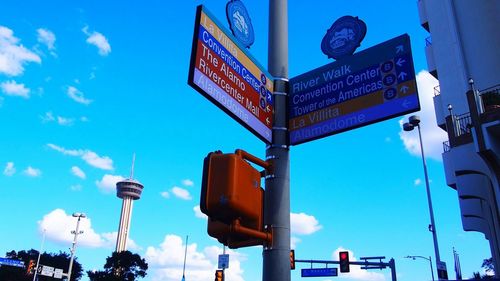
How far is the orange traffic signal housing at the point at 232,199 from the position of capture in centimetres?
307

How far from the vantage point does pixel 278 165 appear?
419 cm

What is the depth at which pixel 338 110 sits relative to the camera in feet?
15.1

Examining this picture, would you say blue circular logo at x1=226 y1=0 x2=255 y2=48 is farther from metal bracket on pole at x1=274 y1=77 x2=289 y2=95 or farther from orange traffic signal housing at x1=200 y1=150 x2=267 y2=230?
orange traffic signal housing at x1=200 y1=150 x2=267 y2=230

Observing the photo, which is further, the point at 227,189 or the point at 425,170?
the point at 425,170

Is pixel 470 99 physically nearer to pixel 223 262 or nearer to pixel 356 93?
pixel 356 93

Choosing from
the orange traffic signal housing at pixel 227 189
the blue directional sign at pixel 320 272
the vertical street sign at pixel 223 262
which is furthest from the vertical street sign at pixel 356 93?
the blue directional sign at pixel 320 272

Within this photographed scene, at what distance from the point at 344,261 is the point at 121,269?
161 ft

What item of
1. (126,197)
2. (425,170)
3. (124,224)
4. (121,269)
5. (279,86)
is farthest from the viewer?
(126,197)

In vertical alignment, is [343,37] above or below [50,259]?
below

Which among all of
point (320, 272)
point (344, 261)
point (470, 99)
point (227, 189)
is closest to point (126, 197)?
point (320, 272)

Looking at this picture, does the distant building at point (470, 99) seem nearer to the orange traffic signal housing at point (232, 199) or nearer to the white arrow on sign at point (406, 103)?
the white arrow on sign at point (406, 103)

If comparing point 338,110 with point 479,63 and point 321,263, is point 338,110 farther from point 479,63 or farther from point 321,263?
point 321,263

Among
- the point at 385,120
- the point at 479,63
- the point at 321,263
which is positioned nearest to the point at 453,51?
the point at 479,63

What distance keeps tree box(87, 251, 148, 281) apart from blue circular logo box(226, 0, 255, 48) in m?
68.7
